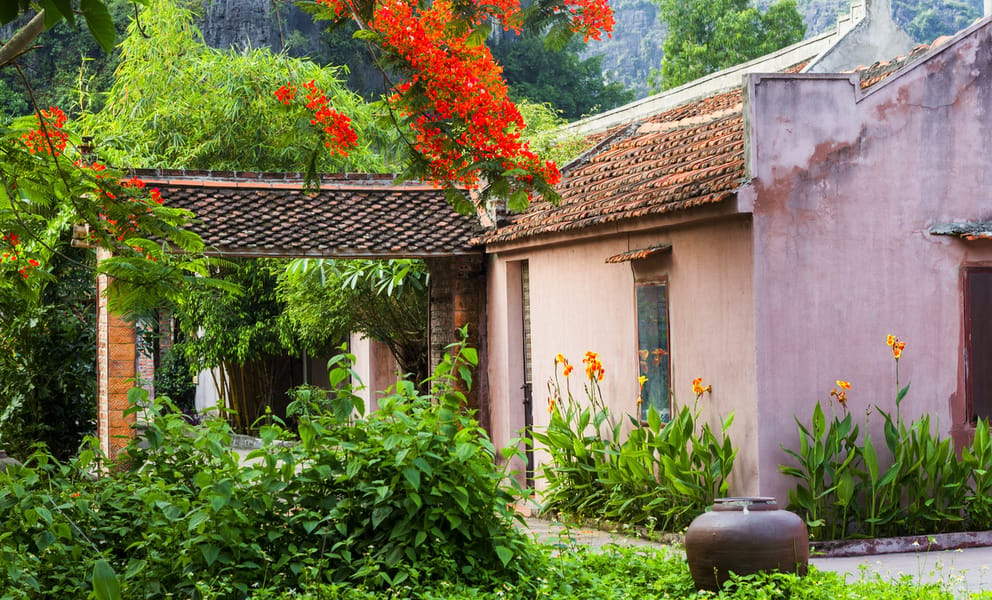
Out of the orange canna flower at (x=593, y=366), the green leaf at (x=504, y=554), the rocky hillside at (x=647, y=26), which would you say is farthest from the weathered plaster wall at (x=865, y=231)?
the rocky hillside at (x=647, y=26)

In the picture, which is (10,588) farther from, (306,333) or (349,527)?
(306,333)

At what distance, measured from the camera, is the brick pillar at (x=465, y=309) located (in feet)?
47.6

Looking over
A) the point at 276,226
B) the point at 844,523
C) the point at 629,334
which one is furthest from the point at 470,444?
the point at 276,226

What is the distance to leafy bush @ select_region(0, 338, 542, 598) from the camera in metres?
6.53

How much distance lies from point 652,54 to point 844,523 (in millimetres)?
66344

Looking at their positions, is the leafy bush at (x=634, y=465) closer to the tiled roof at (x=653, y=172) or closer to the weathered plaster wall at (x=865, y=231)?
the weathered plaster wall at (x=865, y=231)

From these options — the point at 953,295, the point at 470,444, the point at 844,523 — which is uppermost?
the point at 953,295

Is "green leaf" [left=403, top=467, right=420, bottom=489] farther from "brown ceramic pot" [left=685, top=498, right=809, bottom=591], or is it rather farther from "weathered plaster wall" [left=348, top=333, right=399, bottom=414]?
"weathered plaster wall" [left=348, top=333, right=399, bottom=414]

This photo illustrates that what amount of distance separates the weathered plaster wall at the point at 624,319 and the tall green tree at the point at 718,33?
27279mm

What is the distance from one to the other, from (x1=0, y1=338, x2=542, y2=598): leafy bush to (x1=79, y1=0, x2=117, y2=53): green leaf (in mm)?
3228

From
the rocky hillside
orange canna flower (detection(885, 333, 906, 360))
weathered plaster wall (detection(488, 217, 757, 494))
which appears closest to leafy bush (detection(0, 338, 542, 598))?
weathered plaster wall (detection(488, 217, 757, 494))

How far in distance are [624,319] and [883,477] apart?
3117mm

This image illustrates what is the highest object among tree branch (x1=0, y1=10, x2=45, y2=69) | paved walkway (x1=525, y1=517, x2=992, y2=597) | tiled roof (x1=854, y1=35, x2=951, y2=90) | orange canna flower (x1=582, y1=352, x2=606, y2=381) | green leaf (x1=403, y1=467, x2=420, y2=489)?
tiled roof (x1=854, y1=35, x2=951, y2=90)

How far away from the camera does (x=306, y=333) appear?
59.8 feet
